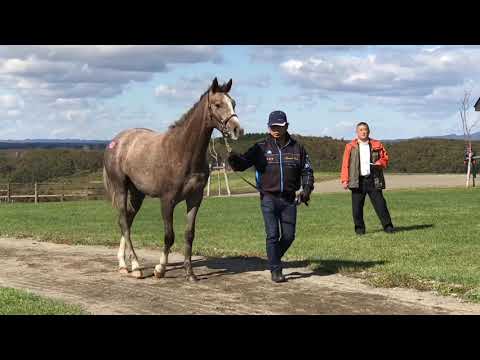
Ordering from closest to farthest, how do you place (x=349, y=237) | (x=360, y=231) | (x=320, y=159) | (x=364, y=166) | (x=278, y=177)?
(x=278, y=177), (x=364, y=166), (x=349, y=237), (x=360, y=231), (x=320, y=159)

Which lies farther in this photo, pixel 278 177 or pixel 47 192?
pixel 47 192

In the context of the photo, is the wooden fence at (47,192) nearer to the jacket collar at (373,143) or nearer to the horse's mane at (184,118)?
the jacket collar at (373,143)

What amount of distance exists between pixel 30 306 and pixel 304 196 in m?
3.63

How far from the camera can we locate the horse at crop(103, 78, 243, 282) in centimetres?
827

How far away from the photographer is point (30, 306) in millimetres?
6832

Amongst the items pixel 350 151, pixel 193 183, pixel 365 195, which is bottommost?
pixel 365 195

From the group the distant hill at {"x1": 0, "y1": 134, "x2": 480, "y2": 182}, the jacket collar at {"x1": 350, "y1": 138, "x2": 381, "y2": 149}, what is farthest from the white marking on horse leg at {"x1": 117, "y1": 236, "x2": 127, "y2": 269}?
the distant hill at {"x1": 0, "y1": 134, "x2": 480, "y2": 182}

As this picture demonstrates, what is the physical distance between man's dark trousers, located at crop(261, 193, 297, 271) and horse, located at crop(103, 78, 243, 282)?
995 mm

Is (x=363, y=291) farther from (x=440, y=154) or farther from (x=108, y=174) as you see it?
(x=440, y=154)

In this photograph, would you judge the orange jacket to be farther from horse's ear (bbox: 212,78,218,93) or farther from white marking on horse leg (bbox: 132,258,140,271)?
horse's ear (bbox: 212,78,218,93)

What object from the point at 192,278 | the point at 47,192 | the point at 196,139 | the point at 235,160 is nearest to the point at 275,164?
the point at 235,160

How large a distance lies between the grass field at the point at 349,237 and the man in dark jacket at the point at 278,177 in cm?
131

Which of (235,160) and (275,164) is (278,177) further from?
(235,160)
